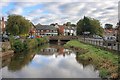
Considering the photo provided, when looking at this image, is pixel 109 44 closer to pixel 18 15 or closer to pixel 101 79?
pixel 101 79

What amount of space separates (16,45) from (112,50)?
18.0 m

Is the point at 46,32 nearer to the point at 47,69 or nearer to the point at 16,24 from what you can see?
the point at 16,24

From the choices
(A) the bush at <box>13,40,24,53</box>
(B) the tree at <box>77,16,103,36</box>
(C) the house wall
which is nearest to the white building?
(C) the house wall

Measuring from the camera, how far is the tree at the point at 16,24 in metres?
63.2

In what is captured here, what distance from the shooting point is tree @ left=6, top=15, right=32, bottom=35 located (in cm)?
6320

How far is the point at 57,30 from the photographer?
13562 cm

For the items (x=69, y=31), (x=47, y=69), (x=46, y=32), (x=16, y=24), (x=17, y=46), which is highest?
(x=16, y=24)

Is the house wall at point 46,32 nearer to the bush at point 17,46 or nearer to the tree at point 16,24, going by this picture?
the tree at point 16,24

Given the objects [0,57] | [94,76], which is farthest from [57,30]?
[94,76]

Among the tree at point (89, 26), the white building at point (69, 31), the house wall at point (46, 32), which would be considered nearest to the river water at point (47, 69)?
the tree at point (89, 26)

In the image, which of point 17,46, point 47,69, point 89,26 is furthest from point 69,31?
point 47,69

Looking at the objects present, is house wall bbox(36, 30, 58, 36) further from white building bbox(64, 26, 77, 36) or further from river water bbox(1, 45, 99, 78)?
river water bbox(1, 45, 99, 78)

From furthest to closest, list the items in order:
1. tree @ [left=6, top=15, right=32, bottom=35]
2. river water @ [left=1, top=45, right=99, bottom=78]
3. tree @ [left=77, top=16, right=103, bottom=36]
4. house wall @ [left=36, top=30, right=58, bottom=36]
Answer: house wall @ [left=36, top=30, right=58, bottom=36], tree @ [left=77, top=16, right=103, bottom=36], tree @ [left=6, top=15, right=32, bottom=35], river water @ [left=1, top=45, right=99, bottom=78]

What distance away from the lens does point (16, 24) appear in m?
62.8
